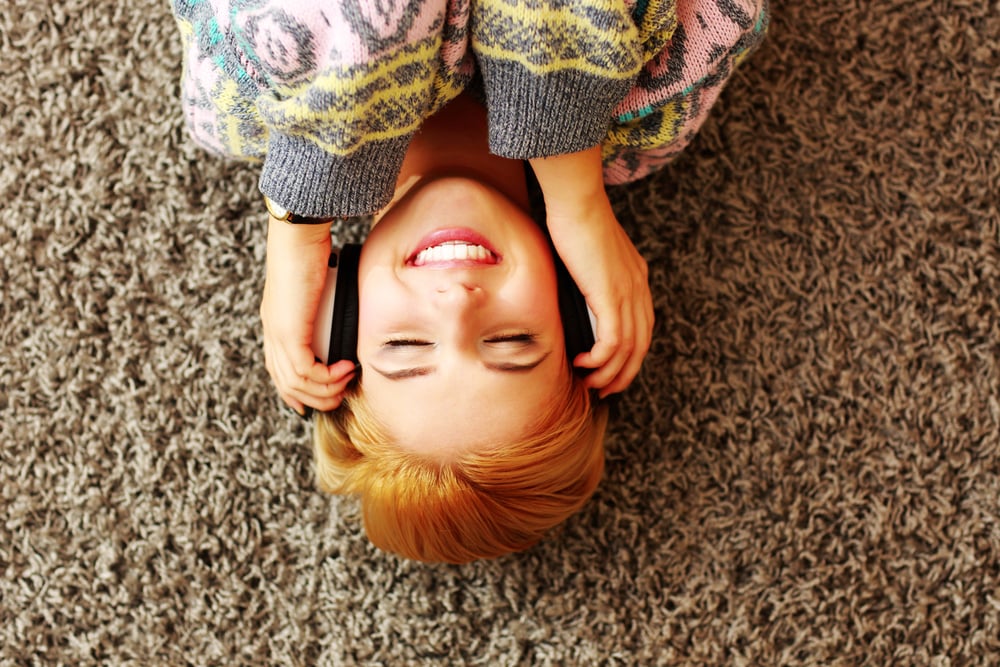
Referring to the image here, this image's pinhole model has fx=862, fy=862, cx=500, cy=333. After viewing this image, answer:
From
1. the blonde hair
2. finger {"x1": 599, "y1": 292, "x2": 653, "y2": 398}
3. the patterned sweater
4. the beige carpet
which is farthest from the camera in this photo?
the beige carpet

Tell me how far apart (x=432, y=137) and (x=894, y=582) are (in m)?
0.76

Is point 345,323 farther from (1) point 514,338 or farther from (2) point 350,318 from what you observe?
(1) point 514,338

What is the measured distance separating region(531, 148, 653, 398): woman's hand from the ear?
8.2 inches

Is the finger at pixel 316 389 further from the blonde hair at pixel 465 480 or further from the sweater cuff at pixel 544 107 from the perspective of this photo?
the sweater cuff at pixel 544 107

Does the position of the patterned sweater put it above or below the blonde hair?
above

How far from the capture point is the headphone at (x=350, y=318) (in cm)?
84

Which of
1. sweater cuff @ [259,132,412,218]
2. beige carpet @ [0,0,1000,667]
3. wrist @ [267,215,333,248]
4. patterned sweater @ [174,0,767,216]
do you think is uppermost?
patterned sweater @ [174,0,767,216]

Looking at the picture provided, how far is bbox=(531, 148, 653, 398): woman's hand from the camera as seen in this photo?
84 cm

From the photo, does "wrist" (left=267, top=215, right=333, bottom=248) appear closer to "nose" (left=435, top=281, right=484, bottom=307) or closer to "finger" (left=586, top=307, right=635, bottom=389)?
"nose" (left=435, top=281, right=484, bottom=307)

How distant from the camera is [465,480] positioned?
0.79 m

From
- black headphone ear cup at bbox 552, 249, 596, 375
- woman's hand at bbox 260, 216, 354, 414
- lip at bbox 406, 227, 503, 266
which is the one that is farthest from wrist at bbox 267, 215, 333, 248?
black headphone ear cup at bbox 552, 249, 596, 375

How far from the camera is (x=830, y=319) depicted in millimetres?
1062

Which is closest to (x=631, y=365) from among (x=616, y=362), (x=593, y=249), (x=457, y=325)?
(x=616, y=362)

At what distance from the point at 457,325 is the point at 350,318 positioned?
151 mm
